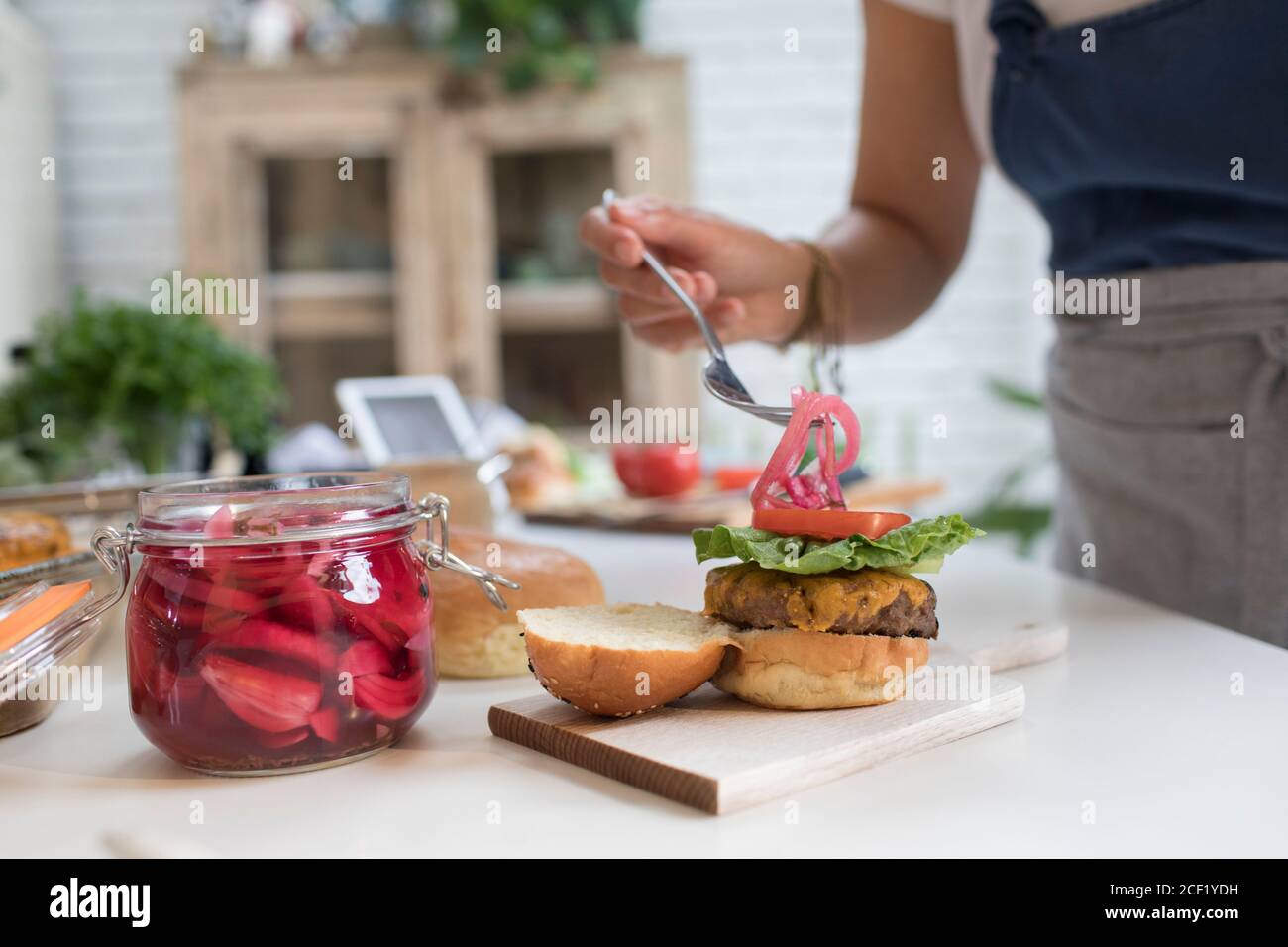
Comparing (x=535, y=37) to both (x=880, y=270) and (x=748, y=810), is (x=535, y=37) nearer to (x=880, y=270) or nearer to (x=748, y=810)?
(x=880, y=270)

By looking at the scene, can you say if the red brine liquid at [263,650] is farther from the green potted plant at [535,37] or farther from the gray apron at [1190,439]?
the green potted plant at [535,37]

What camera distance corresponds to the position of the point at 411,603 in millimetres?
646

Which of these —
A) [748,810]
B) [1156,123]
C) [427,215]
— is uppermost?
[427,215]

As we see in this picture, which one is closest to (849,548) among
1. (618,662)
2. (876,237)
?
(618,662)

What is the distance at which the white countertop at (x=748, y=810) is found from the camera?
523mm

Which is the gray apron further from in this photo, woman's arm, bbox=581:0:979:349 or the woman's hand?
the woman's hand

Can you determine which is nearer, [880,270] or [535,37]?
[880,270]

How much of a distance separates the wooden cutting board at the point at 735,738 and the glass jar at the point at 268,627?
94mm

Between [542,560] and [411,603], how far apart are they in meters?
0.25

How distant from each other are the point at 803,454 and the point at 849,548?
0.10m

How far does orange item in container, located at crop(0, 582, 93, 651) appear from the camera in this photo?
592 mm

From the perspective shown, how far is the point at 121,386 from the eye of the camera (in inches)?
63.0

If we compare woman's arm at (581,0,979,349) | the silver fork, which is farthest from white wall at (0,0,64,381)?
the silver fork

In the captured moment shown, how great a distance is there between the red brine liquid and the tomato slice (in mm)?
222
